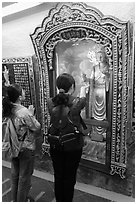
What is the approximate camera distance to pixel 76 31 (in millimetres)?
1688

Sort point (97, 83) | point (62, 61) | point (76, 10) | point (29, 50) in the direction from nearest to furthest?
point (76, 10) < point (97, 83) < point (62, 61) < point (29, 50)

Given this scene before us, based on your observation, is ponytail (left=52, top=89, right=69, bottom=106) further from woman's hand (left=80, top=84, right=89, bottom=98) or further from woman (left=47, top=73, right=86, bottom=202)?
woman's hand (left=80, top=84, right=89, bottom=98)

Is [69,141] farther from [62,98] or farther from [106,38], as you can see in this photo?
[106,38]

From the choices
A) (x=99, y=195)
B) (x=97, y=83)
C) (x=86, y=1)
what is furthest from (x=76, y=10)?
(x=99, y=195)

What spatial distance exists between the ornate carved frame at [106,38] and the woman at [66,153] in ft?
1.34

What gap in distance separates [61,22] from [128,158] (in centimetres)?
131

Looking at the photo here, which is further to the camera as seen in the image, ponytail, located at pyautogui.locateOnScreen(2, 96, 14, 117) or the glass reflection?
the glass reflection

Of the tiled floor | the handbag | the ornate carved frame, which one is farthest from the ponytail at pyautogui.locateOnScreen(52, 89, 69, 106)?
the tiled floor

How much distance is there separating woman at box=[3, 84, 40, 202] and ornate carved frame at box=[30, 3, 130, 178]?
566mm

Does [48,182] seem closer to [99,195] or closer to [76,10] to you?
[99,195]

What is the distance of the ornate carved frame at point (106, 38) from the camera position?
155 centimetres

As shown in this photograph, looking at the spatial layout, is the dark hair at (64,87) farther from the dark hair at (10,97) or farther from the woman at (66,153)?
the dark hair at (10,97)

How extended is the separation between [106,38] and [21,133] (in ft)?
3.33

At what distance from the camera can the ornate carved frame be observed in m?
1.55
